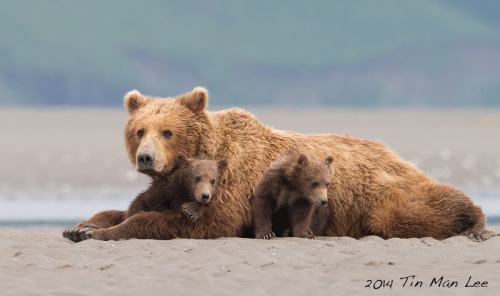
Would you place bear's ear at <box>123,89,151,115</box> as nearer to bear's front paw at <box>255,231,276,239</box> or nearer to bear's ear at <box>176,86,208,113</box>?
bear's ear at <box>176,86,208,113</box>

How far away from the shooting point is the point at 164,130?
9.56 meters

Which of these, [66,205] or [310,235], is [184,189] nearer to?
[310,235]

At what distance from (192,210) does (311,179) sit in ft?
3.47

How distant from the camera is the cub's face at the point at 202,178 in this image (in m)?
9.16

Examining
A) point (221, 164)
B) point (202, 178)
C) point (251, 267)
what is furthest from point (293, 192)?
point (251, 267)

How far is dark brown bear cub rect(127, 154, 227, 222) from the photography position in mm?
9227

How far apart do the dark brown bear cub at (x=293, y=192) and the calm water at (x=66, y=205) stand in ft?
21.4

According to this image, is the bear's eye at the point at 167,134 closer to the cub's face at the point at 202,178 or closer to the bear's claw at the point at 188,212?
the cub's face at the point at 202,178

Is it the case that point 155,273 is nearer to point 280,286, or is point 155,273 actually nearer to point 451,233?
point 280,286

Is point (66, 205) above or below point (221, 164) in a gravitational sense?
above

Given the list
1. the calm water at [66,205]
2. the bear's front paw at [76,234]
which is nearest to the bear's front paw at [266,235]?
the bear's front paw at [76,234]

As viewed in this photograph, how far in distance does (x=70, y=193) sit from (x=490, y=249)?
1585 cm

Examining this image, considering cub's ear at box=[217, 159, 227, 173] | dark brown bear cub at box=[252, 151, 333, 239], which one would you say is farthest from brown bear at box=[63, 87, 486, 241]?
dark brown bear cub at box=[252, 151, 333, 239]

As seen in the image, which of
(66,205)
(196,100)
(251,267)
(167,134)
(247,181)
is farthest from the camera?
(66,205)
